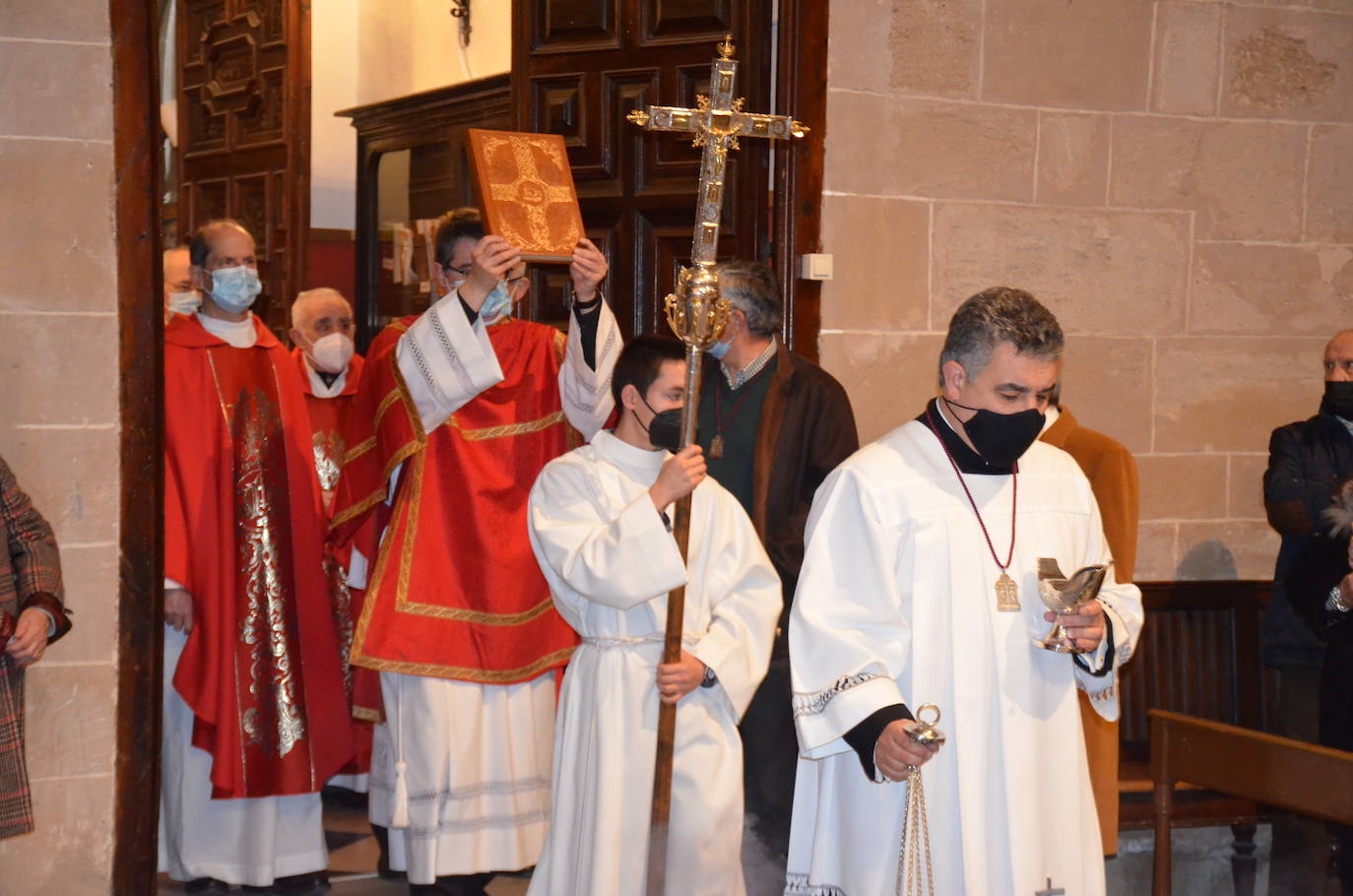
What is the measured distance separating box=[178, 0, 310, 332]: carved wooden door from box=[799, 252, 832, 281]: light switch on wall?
10.7ft

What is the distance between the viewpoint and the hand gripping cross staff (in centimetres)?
344

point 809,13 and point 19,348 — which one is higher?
point 809,13

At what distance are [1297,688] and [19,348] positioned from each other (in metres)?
4.15

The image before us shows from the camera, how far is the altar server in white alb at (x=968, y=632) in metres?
3.17

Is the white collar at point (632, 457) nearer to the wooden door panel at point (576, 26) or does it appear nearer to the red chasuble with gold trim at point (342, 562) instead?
the red chasuble with gold trim at point (342, 562)

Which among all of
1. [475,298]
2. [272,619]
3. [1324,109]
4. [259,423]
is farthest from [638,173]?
[1324,109]

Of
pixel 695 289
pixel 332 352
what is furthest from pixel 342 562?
pixel 695 289


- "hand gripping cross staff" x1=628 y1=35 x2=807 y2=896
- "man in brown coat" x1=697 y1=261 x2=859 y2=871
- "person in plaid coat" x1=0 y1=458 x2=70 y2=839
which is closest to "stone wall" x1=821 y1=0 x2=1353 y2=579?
"man in brown coat" x1=697 y1=261 x2=859 y2=871

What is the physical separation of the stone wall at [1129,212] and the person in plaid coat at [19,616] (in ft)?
8.55

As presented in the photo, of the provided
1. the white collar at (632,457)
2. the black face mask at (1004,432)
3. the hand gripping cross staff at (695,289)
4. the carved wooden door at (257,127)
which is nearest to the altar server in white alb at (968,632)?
the black face mask at (1004,432)

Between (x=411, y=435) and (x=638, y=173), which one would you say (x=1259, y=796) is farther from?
(x=638, y=173)

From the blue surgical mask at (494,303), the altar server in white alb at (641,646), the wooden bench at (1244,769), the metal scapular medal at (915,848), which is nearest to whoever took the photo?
the metal scapular medal at (915,848)

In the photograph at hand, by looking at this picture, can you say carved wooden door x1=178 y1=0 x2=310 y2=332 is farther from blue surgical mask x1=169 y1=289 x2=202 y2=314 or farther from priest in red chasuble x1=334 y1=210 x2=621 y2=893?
priest in red chasuble x1=334 y1=210 x2=621 y2=893

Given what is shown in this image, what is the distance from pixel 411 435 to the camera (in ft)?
15.9
